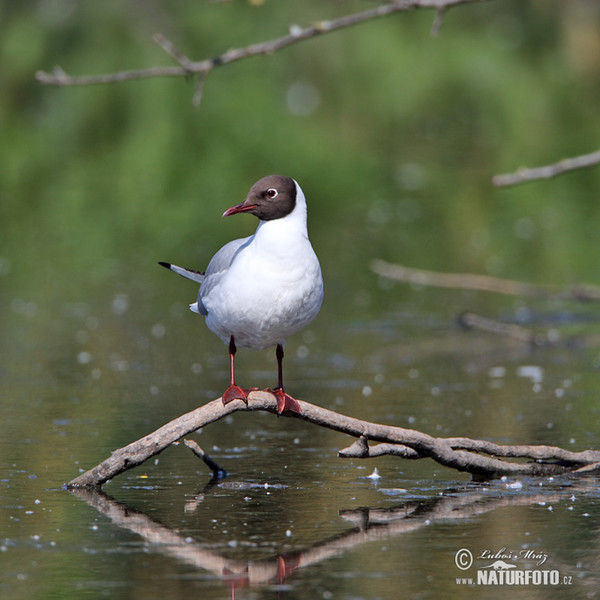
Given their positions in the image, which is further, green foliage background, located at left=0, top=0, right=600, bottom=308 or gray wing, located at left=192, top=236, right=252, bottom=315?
green foliage background, located at left=0, top=0, right=600, bottom=308

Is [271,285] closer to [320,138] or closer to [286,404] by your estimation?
[286,404]

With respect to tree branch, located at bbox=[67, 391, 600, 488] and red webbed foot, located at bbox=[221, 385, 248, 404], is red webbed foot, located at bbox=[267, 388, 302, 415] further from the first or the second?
red webbed foot, located at bbox=[221, 385, 248, 404]

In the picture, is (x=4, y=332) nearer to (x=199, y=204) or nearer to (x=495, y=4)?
(x=199, y=204)

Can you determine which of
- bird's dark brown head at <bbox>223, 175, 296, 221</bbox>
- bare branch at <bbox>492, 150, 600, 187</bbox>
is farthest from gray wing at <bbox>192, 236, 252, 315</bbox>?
bare branch at <bbox>492, 150, 600, 187</bbox>

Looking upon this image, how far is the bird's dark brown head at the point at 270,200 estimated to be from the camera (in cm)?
572

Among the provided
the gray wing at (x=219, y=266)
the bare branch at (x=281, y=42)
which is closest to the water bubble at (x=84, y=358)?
the gray wing at (x=219, y=266)

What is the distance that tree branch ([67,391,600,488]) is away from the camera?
5691 millimetres

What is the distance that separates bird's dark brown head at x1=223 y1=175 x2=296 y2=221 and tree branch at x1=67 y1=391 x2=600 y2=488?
829 millimetres

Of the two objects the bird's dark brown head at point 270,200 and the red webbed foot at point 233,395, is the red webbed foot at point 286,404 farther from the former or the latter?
the bird's dark brown head at point 270,200

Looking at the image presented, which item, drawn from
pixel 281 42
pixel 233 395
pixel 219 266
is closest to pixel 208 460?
pixel 233 395

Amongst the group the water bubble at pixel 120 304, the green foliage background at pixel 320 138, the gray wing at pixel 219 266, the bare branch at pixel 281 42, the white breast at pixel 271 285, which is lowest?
the white breast at pixel 271 285

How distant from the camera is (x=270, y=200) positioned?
5.73 metres

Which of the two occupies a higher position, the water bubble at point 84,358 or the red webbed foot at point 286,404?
the water bubble at point 84,358

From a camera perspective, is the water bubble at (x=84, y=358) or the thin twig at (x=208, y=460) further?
the water bubble at (x=84, y=358)
